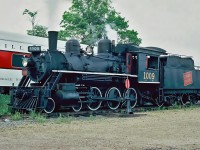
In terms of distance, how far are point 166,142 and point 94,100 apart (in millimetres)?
8005

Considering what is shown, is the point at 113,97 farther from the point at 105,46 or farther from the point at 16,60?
the point at 16,60

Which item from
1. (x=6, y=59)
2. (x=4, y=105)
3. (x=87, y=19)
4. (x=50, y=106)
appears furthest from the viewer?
(x=87, y=19)

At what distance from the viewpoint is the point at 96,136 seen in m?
8.38

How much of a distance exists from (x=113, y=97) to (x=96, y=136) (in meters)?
7.96

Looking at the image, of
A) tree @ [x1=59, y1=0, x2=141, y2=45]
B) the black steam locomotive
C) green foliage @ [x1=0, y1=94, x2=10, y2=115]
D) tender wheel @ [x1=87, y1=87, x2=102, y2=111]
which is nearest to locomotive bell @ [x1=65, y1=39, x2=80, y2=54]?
the black steam locomotive

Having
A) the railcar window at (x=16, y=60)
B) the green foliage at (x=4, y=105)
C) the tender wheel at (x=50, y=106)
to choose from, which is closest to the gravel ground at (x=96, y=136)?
the tender wheel at (x=50, y=106)

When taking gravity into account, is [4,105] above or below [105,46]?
below

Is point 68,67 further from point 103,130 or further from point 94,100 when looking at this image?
point 103,130

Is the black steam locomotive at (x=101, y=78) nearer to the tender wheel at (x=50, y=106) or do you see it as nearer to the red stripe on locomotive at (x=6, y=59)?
the tender wheel at (x=50, y=106)

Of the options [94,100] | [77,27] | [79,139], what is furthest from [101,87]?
[77,27]

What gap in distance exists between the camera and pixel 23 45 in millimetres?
20859

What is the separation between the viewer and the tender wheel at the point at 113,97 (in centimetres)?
1611

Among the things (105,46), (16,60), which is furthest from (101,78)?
(16,60)

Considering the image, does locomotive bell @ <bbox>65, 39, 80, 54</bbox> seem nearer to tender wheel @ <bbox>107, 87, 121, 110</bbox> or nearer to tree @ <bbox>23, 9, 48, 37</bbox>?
tender wheel @ <bbox>107, 87, 121, 110</bbox>
